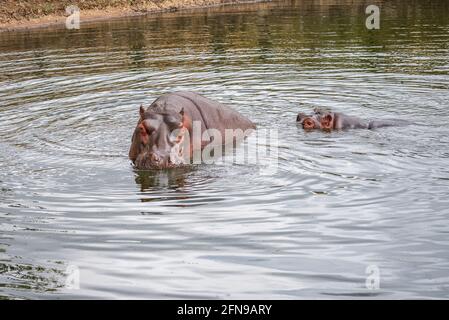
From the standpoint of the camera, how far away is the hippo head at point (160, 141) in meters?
10.2

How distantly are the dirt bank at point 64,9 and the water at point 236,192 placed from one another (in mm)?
14049

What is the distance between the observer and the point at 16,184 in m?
9.81

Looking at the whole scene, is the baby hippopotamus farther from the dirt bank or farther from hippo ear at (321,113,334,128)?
the dirt bank

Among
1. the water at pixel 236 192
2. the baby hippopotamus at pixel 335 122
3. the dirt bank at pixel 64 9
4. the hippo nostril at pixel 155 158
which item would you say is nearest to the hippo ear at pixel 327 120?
the baby hippopotamus at pixel 335 122

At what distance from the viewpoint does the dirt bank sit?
3328cm

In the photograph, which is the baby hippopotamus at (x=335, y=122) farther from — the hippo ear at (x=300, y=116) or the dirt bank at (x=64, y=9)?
the dirt bank at (x=64, y=9)

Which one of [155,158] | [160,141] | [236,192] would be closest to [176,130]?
[160,141]

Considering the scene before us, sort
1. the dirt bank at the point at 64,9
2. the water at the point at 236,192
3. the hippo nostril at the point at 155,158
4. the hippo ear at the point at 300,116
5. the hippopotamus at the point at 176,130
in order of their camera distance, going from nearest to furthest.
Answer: the water at the point at 236,192 < the hippo nostril at the point at 155,158 < the hippopotamus at the point at 176,130 < the hippo ear at the point at 300,116 < the dirt bank at the point at 64,9

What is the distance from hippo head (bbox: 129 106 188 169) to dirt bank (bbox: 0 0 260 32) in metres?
23.4

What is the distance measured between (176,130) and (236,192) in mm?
1769

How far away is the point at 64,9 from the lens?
3588 centimetres
